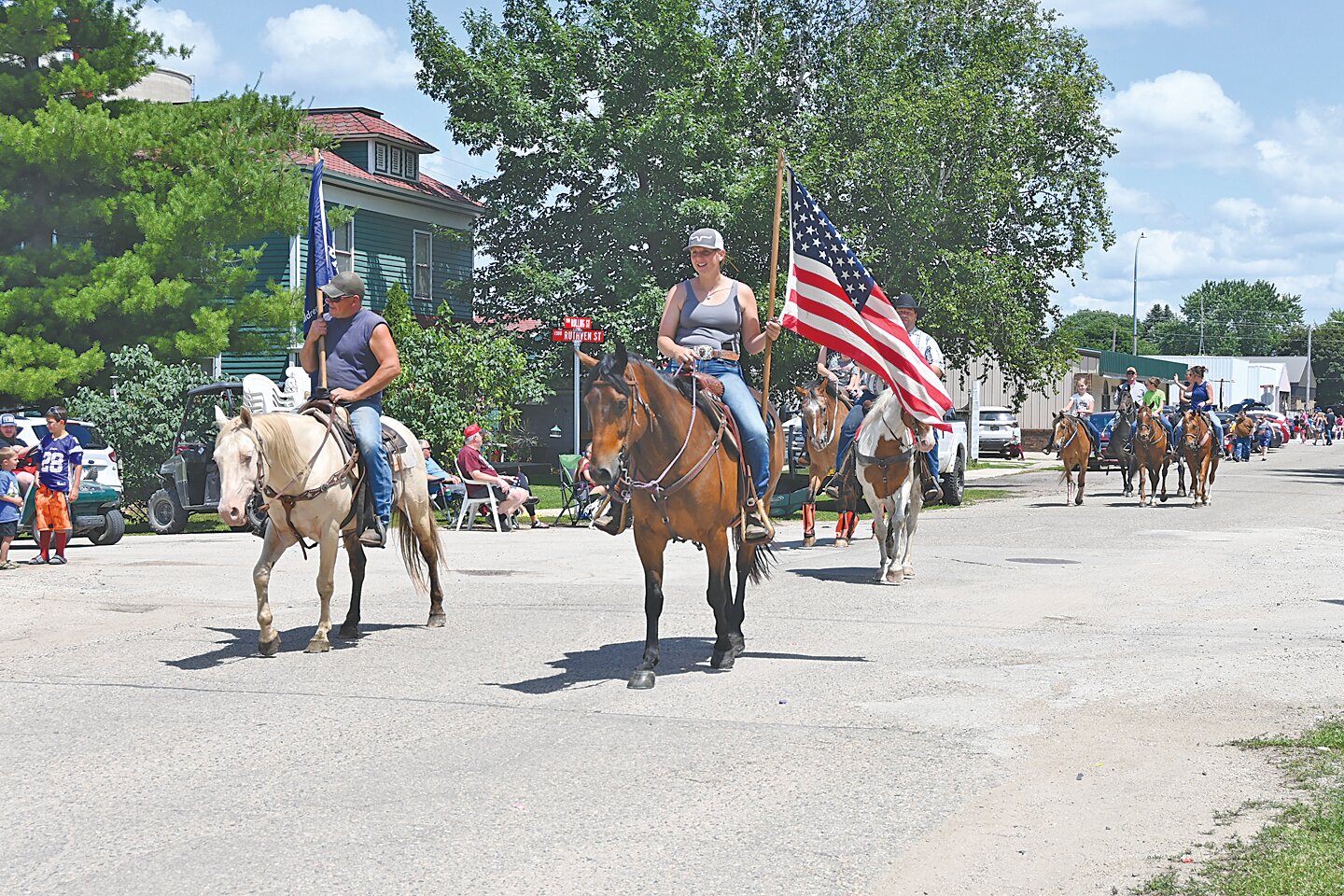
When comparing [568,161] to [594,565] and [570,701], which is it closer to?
[594,565]

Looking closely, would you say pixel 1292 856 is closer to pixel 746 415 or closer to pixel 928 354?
pixel 746 415

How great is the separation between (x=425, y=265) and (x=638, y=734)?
114 feet

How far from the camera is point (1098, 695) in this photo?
898cm

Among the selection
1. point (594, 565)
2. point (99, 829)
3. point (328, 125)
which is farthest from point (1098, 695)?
point (328, 125)

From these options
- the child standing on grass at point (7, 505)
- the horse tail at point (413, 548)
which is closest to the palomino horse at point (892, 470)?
the horse tail at point (413, 548)

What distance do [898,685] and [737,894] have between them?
419cm

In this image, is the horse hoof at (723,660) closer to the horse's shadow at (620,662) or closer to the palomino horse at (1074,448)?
the horse's shadow at (620,662)

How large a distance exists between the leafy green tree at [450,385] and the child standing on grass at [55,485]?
31.3ft

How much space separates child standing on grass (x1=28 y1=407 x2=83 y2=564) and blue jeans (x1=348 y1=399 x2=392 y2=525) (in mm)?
7721

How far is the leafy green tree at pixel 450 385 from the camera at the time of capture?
27.5 metres

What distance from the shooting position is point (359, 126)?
40.2 m

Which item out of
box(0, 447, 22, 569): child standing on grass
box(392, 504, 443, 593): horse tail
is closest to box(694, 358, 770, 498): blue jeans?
box(392, 504, 443, 593): horse tail

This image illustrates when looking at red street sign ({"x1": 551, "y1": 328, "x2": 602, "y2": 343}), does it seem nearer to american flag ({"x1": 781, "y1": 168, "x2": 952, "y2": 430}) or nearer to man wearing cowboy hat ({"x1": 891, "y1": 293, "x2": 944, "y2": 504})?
man wearing cowboy hat ({"x1": 891, "y1": 293, "x2": 944, "y2": 504})

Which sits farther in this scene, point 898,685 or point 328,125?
point 328,125
